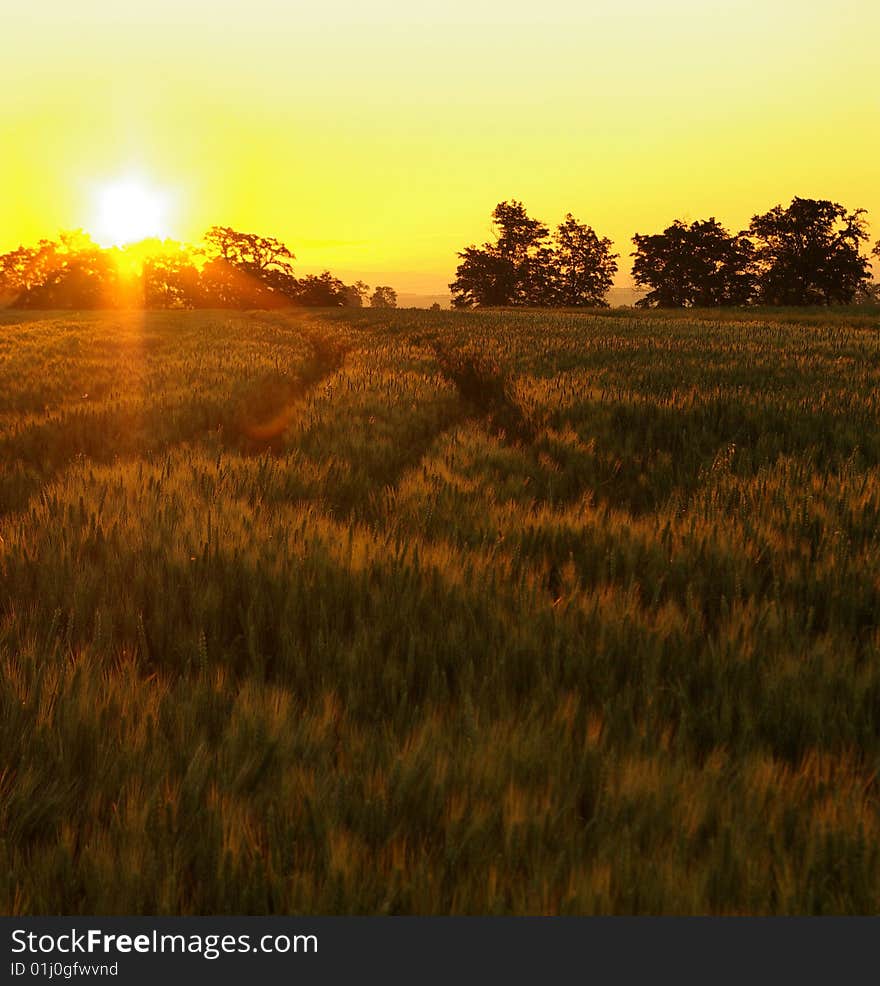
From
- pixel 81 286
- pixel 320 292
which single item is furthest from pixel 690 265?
pixel 81 286

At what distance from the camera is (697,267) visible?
237ft

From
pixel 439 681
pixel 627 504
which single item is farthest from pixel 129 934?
pixel 627 504

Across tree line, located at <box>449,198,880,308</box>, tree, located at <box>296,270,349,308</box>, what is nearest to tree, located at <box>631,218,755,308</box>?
tree line, located at <box>449,198,880,308</box>

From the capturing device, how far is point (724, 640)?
7.67 feet

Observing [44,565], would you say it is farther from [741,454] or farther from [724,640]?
[741,454]

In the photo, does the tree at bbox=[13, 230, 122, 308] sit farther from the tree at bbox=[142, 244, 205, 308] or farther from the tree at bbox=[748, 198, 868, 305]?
the tree at bbox=[748, 198, 868, 305]

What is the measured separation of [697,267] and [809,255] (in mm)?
10320

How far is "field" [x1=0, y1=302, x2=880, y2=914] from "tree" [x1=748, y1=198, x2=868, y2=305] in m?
71.4

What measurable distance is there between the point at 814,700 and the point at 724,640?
35 centimetres

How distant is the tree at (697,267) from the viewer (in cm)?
7144

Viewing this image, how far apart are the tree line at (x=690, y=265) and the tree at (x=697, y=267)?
102 mm

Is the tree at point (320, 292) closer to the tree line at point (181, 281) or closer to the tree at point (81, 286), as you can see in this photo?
the tree line at point (181, 281)

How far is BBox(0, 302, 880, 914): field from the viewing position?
1383 millimetres

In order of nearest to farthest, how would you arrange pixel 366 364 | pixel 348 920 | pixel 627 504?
pixel 348 920 → pixel 627 504 → pixel 366 364
